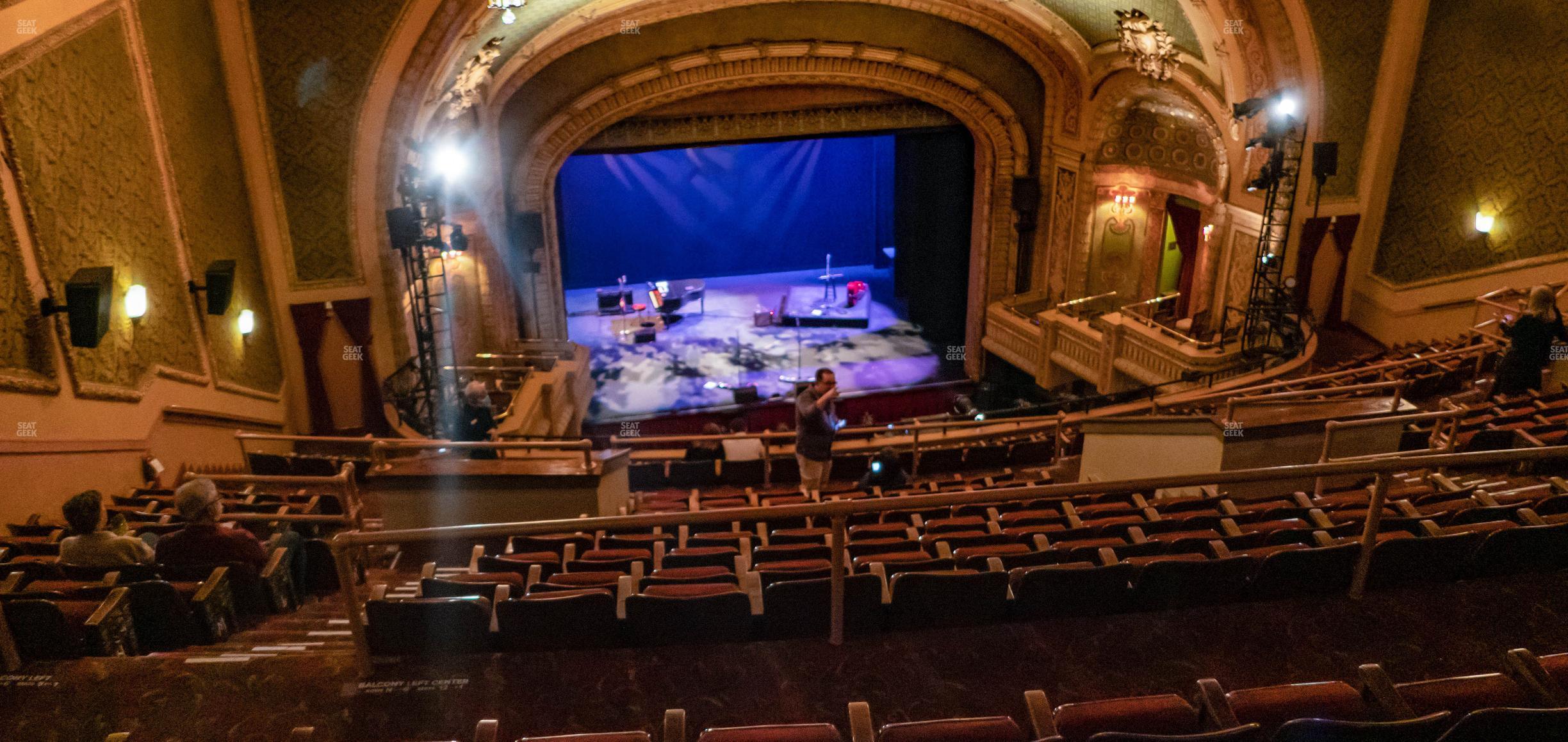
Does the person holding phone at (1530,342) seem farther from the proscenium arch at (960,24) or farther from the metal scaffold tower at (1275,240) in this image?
the proscenium arch at (960,24)

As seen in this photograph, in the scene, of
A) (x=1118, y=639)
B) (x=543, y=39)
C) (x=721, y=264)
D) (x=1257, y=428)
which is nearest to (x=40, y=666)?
(x=1118, y=639)

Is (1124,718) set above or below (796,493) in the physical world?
above

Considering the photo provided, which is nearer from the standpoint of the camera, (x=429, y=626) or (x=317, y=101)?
(x=429, y=626)

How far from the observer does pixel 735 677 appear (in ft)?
11.4

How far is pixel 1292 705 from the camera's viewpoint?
9.64 feet

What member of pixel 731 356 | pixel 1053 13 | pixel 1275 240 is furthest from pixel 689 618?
pixel 731 356

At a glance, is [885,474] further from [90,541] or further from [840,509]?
[90,541]

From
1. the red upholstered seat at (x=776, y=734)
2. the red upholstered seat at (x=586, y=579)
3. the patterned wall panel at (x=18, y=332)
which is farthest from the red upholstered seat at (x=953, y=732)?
the patterned wall panel at (x=18, y=332)

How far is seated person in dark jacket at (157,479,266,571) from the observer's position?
4.46 meters

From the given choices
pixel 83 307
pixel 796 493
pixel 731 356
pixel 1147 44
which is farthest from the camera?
pixel 731 356

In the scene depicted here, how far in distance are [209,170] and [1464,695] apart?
9.12 metres

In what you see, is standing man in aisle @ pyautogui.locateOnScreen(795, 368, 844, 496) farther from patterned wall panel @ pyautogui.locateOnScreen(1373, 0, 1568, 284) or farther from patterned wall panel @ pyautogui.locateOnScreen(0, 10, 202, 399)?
patterned wall panel @ pyautogui.locateOnScreen(1373, 0, 1568, 284)

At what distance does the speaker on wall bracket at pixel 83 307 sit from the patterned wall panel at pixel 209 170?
1.87m

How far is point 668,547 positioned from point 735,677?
1.98 m
